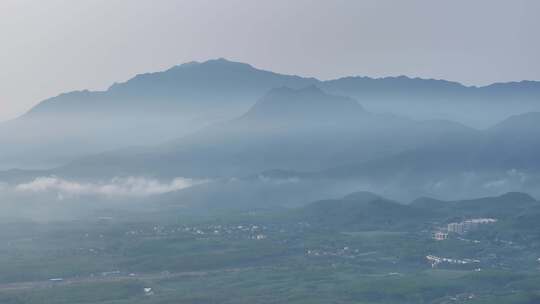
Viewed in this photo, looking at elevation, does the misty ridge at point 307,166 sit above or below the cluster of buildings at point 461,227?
above

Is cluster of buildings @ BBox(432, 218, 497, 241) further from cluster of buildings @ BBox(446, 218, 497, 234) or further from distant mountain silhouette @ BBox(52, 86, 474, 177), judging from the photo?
distant mountain silhouette @ BBox(52, 86, 474, 177)

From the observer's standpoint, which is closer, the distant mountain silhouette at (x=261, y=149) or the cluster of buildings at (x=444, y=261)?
the cluster of buildings at (x=444, y=261)

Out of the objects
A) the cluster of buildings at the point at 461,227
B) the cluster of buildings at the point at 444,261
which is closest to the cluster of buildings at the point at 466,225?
the cluster of buildings at the point at 461,227

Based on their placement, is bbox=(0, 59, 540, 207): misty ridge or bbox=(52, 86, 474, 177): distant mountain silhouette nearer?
bbox=(0, 59, 540, 207): misty ridge

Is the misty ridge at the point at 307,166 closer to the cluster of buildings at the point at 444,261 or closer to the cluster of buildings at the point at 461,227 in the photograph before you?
the cluster of buildings at the point at 461,227

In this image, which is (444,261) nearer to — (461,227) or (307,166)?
(461,227)

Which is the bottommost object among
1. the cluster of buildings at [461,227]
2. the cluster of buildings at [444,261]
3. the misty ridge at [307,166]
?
the cluster of buildings at [444,261]

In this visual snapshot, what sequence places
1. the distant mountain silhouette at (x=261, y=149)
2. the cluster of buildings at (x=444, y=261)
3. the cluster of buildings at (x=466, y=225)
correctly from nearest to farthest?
the cluster of buildings at (x=444, y=261)
the cluster of buildings at (x=466, y=225)
the distant mountain silhouette at (x=261, y=149)

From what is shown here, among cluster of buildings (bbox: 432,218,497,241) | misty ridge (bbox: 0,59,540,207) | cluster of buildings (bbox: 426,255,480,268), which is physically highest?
misty ridge (bbox: 0,59,540,207)

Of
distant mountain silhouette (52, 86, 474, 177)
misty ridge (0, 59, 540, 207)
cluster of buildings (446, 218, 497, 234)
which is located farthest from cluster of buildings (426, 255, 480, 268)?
distant mountain silhouette (52, 86, 474, 177)

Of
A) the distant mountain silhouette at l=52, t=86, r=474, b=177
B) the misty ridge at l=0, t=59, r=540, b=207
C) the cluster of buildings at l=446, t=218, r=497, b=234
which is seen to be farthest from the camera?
the distant mountain silhouette at l=52, t=86, r=474, b=177

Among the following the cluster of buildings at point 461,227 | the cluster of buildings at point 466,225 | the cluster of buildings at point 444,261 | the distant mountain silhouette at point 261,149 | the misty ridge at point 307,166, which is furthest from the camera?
the distant mountain silhouette at point 261,149

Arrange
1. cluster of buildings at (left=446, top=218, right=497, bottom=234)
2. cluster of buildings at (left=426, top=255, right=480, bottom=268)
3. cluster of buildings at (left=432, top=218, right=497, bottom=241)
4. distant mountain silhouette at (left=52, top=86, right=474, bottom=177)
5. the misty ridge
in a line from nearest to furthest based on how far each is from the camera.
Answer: cluster of buildings at (left=426, top=255, right=480, bottom=268)
cluster of buildings at (left=432, top=218, right=497, bottom=241)
cluster of buildings at (left=446, top=218, right=497, bottom=234)
the misty ridge
distant mountain silhouette at (left=52, top=86, right=474, bottom=177)
